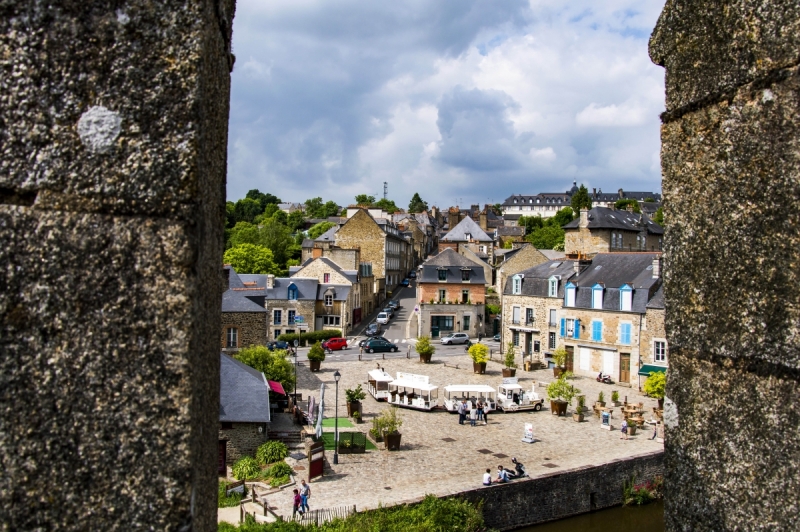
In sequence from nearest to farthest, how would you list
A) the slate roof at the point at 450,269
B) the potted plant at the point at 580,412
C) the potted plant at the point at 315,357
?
the potted plant at the point at 580,412, the potted plant at the point at 315,357, the slate roof at the point at 450,269

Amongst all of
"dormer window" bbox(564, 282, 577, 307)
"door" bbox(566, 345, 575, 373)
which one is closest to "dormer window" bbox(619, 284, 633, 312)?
"dormer window" bbox(564, 282, 577, 307)

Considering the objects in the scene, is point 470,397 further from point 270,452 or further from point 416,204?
point 416,204

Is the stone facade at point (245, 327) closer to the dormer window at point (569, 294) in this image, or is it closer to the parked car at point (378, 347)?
the parked car at point (378, 347)

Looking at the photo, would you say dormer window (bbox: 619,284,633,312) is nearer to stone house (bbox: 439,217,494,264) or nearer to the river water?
the river water

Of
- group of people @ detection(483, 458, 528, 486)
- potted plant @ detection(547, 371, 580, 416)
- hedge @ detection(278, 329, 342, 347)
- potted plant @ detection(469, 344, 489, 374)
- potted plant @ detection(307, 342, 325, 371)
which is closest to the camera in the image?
group of people @ detection(483, 458, 528, 486)

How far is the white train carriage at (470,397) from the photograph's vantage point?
24509mm

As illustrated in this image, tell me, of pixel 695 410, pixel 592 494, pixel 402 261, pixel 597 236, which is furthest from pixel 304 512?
pixel 402 261

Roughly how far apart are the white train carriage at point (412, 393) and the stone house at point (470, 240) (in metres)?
44.7

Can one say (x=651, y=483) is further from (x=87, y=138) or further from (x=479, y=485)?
(x=87, y=138)

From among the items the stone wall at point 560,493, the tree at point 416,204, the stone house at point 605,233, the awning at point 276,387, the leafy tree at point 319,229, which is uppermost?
the tree at point 416,204

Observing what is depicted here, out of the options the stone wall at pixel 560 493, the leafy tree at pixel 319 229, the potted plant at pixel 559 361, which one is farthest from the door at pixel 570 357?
the leafy tree at pixel 319 229

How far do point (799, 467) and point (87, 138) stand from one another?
8.00 feet

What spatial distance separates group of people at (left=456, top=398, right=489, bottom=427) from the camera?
75.0 feet

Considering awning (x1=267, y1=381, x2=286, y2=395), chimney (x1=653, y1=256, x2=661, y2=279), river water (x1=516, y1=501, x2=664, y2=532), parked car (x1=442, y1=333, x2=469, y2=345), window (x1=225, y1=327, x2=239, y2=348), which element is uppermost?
chimney (x1=653, y1=256, x2=661, y2=279)
